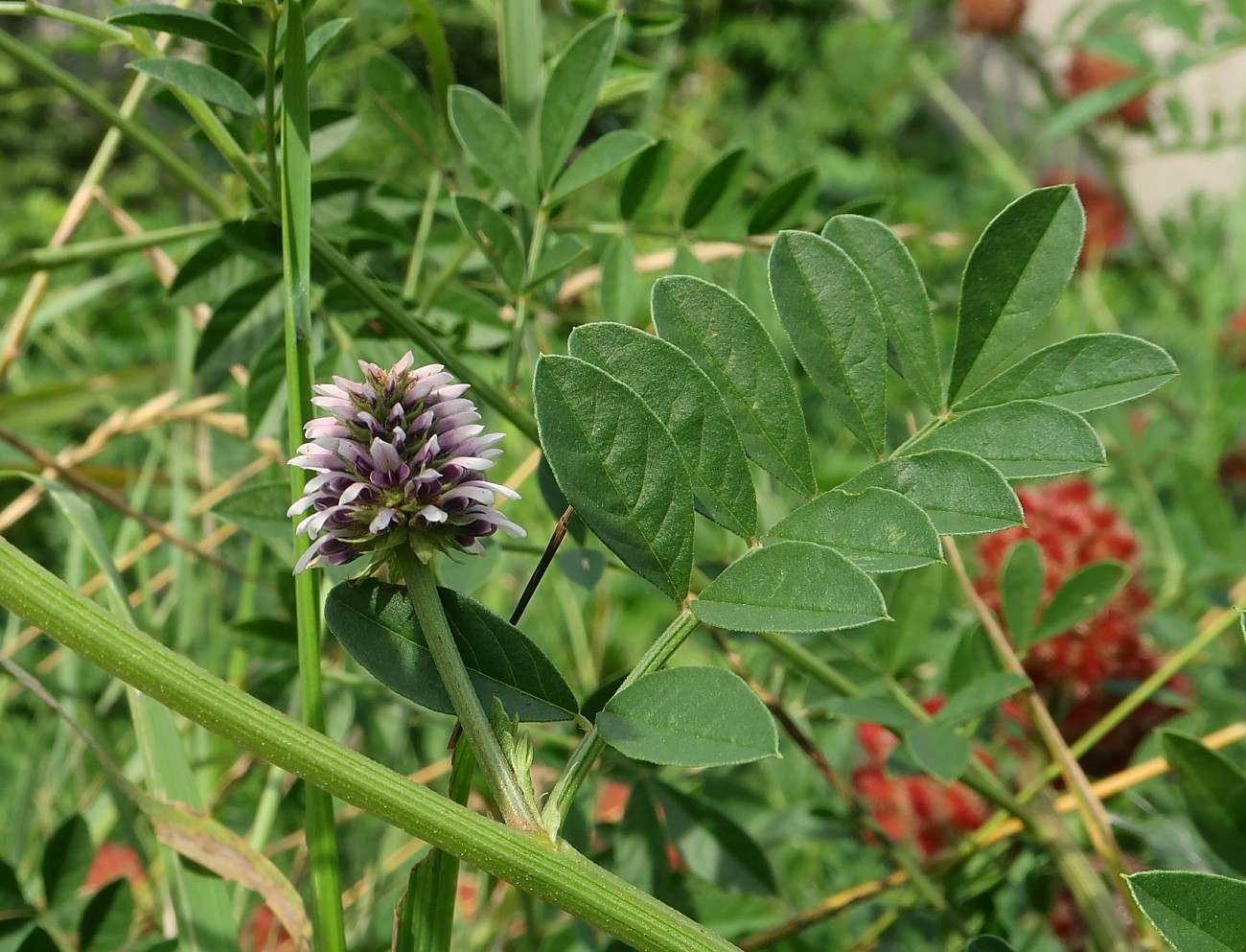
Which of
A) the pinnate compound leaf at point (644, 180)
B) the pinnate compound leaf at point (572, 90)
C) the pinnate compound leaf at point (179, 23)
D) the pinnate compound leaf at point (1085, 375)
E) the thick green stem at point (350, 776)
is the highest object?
the pinnate compound leaf at point (644, 180)

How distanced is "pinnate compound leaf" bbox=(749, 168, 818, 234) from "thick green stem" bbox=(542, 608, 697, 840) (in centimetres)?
29

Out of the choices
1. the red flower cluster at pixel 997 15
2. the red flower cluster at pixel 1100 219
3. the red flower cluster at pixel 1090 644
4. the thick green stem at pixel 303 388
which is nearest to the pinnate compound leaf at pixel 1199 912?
the thick green stem at pixel 303 388

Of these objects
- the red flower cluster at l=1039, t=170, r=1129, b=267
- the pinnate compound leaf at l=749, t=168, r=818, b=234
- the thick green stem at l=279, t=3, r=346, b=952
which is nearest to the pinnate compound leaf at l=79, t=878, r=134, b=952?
the thick green stem at l=279, t=3, r=346, b=952

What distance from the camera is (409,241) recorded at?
0.52 m

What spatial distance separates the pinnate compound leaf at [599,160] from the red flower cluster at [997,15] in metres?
1.26

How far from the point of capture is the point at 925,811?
641 mm

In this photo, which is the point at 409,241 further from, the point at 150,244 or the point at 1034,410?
the point at 1034,410

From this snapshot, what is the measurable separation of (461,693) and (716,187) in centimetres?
34

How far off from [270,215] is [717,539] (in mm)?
415

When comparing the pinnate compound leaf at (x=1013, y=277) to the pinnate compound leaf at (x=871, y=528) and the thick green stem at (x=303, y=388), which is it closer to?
the pinnate compound leaf at (x=871, y=528)

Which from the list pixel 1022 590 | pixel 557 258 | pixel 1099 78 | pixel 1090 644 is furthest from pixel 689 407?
pixel 1099 78

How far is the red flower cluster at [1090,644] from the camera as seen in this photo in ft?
1.93

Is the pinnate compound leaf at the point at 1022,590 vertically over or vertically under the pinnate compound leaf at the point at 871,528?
over

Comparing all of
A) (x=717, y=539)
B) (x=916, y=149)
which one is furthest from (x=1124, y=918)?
(x=916, y=149)
